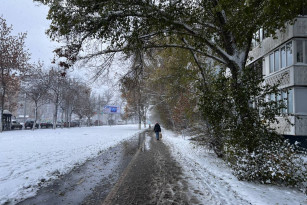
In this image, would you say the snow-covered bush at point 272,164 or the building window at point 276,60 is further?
the building window at point 276,60

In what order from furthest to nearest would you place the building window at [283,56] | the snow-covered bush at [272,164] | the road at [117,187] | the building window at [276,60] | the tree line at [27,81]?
the tree line at [27,81]
the building window at [276,60]
the building window at [283,56]
the snow-covered bush at [272,164]
the road at [117,187]

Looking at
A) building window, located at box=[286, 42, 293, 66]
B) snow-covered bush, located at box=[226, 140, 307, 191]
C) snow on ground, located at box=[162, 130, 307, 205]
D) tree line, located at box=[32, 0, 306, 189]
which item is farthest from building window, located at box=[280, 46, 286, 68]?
snow on ground, located at box=[162, 130, 307, 205]

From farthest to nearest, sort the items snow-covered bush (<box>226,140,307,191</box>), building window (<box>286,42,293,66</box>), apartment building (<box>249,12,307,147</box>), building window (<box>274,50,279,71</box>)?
building window (<box>274,50,279,71</box>) < building window (<box>286,42,293,66</box>) < apartment building (<box>249,12,307,147</box>) < snow-covered bush (<box>226,140,307,191</box>)

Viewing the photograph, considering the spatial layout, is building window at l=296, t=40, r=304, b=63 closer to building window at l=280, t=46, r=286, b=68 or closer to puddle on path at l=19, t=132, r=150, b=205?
building window at l=280, t=46, r=286, b=68

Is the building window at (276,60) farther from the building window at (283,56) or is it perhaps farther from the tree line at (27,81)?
the tree line at (27,81)

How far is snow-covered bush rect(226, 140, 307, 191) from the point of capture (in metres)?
6.20

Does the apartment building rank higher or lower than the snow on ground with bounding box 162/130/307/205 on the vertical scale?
higher

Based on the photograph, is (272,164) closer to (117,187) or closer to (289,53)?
(117,187)

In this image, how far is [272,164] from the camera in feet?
20.7

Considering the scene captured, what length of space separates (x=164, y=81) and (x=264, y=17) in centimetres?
1104

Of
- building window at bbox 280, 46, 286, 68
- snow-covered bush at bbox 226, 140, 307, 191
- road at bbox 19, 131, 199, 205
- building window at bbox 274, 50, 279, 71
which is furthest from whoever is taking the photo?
building window at bbox 274, 50, 279, 71

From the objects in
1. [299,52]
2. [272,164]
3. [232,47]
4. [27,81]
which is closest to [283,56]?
[299,52]

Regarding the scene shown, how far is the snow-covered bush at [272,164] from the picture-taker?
6.20 metres

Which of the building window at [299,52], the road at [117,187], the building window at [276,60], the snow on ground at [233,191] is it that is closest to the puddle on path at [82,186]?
the road at [117,187]
